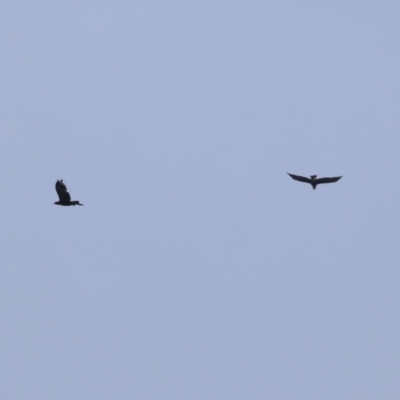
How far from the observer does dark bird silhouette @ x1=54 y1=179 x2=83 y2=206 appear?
40562 mm

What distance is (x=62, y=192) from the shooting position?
4072 centimetres

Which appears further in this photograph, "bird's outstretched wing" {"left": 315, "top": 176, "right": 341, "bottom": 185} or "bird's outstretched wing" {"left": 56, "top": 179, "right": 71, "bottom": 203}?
"bird's outstretched wing" {"left": 56, "top": 179, "right": 71, "bottom": 203}

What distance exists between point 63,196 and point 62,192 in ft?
1.49

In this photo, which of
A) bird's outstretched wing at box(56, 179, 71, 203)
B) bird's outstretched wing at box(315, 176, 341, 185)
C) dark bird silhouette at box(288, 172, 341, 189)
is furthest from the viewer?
bird's outstretched wing at box(56, 179, 71, 203)

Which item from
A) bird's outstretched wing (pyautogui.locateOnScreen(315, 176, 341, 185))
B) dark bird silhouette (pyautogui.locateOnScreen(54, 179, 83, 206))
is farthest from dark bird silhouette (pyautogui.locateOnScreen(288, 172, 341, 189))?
dark bird silhouette (pyautogui.locateOnScreen(54, 179, 83, 206))

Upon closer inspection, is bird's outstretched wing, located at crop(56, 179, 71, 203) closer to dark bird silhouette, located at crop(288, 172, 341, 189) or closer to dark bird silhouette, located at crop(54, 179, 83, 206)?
dark bird silhouette, located at crop(54, 179, 83, 206)

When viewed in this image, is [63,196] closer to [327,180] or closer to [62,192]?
[62,192]

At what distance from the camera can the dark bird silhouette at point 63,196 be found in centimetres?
4056

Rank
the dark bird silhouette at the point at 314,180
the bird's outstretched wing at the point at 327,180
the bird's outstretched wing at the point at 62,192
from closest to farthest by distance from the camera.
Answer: the bird's outstretched wing at the point at 327,180
the dark bird silhouette at the point at 314,180
the bird's outstretched wing at the point at 62,192

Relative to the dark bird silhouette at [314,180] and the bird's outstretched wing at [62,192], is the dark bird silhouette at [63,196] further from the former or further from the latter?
the dark bird silhouette at [314,180]

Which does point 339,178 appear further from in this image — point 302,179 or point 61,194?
point 61,194

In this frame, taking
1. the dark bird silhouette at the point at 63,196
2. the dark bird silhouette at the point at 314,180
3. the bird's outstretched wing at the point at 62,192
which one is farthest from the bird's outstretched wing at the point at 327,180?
the bird's outstretched wing at the point at 62,192

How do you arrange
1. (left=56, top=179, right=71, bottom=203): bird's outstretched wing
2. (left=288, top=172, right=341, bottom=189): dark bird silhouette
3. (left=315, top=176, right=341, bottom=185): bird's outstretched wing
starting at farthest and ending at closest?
1. (left=56, top=179, right=71, bottom=203): bird's outstretched wing
2. (left=288, top=172, right=341, bottom=189): dark bird silhouette
3. (left=315, top=176, right=341, bottom=185): bird's outstretched wing

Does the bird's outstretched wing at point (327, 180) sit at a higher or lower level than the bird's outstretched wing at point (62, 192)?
higher
